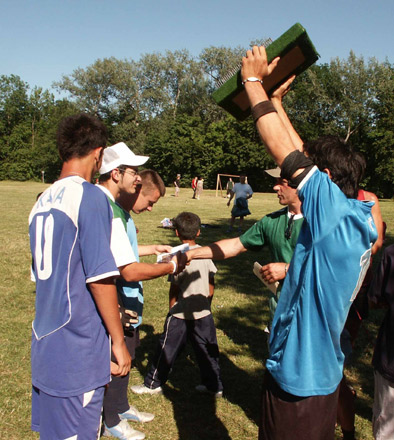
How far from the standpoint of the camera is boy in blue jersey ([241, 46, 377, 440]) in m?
1.79

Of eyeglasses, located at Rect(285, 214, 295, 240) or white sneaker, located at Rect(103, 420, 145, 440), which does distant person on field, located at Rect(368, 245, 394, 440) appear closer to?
eyeglasses, located at Rect(285, 214, 295, 240)

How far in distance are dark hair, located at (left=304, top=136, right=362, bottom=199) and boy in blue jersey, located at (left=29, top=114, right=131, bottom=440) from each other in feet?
4.01

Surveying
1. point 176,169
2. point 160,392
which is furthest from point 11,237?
point 176,169

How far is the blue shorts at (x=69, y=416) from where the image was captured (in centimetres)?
213

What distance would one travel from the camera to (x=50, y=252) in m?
2.09

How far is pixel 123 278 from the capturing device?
3.00 m

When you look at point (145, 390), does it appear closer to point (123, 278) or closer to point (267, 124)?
point (123, 278)

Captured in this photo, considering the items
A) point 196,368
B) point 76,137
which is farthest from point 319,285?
point 196,368

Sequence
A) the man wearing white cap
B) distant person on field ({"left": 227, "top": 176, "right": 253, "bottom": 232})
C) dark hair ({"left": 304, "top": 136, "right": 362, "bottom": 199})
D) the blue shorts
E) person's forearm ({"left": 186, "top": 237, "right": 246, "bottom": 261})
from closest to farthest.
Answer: the blue shorts
dark hair ({"left": 304, "top": 136, "right": 362, "bottom": 199})
the man wearing white cap
person's forearm ({"left": 186, "top": 237, "right": 246, "bottom": 261})
distant person on field ({"left": 227, "top": 176, "right": 253, "bottom": 232})

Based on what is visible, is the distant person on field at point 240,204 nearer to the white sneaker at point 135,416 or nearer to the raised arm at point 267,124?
the white sneaker at point 135,416

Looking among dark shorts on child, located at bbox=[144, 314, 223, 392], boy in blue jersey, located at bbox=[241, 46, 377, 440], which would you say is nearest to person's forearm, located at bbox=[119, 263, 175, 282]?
boy in blue jersey, located at bbox=[241, 46, 377, 440]

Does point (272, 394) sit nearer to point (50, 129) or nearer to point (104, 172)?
point (104, 172)

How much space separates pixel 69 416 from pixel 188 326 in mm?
Result: 2316

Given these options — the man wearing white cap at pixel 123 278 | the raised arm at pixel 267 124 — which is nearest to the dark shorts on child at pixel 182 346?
the man wearing white cap at pixel 123 278
